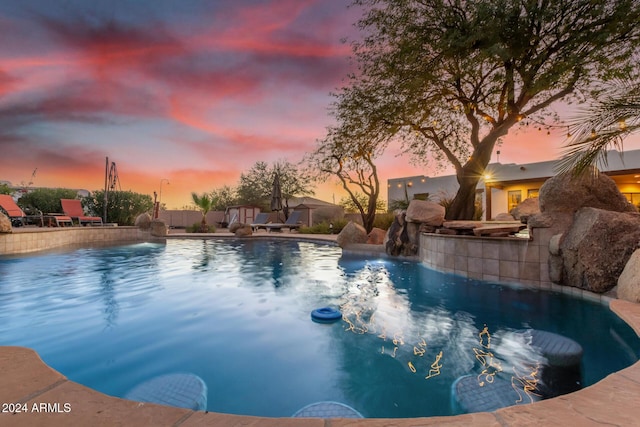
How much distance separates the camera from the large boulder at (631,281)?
3320 mm

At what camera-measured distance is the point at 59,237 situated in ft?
38.0

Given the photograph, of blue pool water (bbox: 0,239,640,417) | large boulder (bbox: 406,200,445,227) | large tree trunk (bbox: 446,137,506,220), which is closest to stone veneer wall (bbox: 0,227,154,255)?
blue pool water (bbox: 0,239,640,417)

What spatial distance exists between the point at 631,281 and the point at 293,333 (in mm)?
4001

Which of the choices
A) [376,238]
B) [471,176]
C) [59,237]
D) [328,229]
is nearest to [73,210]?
[59,237]

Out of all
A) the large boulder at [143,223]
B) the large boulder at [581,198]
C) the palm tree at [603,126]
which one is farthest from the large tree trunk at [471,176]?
the large boulder at [143,223]

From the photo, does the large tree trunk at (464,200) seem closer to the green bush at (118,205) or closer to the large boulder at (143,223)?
the large boulder at (143,223)

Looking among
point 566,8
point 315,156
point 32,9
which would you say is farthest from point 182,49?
point 566,8

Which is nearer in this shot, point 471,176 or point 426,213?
point 426,213

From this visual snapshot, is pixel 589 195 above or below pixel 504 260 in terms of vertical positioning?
above

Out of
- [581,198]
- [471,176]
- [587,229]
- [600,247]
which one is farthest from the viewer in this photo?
[471,176]

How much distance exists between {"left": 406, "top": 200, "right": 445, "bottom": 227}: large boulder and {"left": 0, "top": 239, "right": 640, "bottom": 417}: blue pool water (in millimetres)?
1979

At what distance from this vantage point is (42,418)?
1119 mm

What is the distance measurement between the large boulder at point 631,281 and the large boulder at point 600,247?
1.20 feet

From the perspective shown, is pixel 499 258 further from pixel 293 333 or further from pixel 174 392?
pixel 174 392
